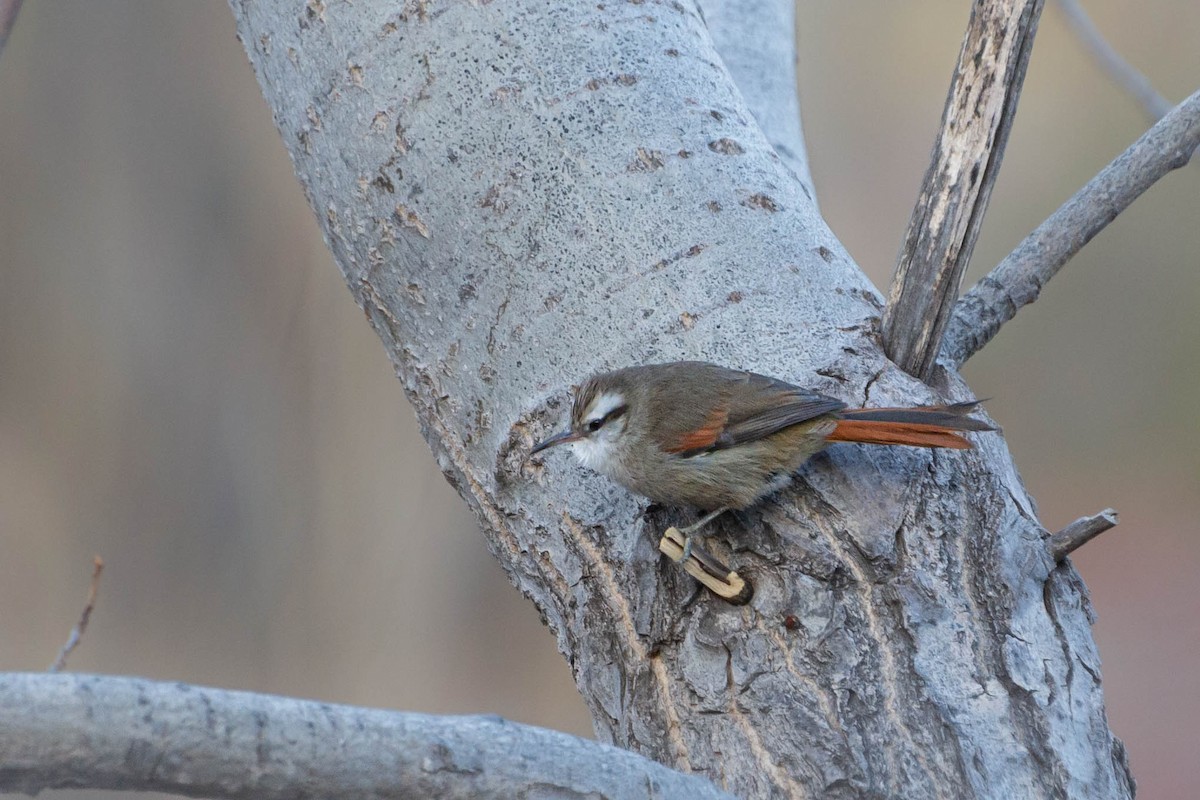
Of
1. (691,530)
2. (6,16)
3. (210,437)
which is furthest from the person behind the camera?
(210,437)

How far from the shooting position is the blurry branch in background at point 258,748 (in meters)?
0.81

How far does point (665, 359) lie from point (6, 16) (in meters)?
1.07

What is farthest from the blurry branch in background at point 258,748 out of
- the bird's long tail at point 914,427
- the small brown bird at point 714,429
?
the bird's long tail at point 914,427

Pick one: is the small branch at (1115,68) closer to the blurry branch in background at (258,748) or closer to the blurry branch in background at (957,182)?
the blurry branch in background at (957,182)

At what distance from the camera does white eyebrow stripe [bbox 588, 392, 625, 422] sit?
1793mm

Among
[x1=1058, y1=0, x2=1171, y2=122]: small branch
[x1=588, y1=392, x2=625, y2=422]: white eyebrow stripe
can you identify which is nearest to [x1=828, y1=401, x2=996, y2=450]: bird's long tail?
[x1=588, y1=392, x2=625, y2=422]: white eyebrow stripe

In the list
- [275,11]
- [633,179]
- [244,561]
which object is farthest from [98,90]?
[633,179]

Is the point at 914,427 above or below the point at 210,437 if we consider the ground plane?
below

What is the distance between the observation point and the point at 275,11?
2199 millimetres

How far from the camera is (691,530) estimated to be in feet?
5.30

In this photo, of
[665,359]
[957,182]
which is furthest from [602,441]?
[957,182]

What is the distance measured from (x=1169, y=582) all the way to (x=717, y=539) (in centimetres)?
653

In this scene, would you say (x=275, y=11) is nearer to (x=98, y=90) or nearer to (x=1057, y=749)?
(x=1057, y=749)

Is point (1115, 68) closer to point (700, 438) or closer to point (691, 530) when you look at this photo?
point (700, 438)
